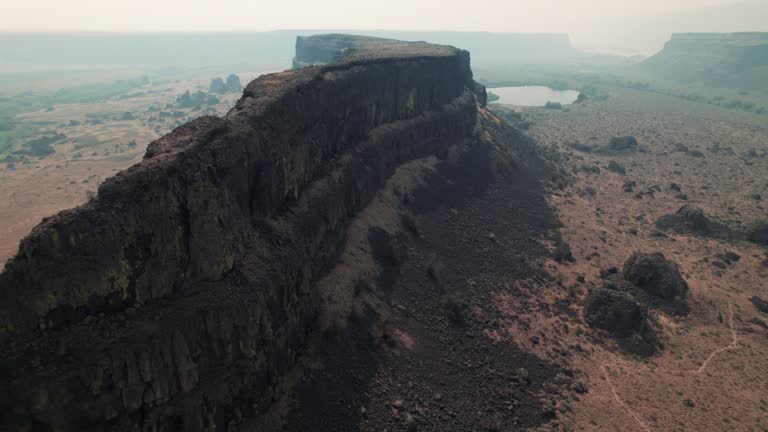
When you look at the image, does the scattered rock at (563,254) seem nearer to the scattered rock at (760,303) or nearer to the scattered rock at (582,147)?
the scattered rock at (760,303)

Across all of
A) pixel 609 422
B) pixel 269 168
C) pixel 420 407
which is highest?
pixel 269 168

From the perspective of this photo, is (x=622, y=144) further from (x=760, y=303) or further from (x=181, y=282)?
(x=181, y=282)

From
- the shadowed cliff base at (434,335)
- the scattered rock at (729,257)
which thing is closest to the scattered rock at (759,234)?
the scattered rock at (729,257)

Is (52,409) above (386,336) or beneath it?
above

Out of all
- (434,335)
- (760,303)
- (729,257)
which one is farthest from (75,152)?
(760,303)

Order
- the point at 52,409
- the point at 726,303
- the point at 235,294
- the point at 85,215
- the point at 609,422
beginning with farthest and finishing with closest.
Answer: the point at 726,303 → the point at 609,422 → the point at 235,294 → the point at 85,215 → the point at 52,409

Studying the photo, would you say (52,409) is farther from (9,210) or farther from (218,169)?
(9,210)

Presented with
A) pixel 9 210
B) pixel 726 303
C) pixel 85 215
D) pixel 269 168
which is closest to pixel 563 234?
pixel 726 303

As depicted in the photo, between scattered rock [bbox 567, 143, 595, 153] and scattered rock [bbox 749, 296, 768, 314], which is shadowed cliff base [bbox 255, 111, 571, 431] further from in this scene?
scattered rock [bbox 567, 143, 595, 153]
